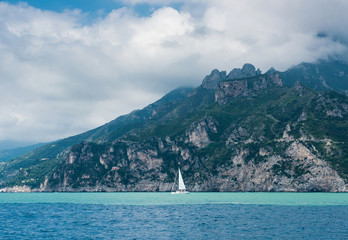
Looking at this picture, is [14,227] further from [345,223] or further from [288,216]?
[345,223]

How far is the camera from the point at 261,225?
272 ft

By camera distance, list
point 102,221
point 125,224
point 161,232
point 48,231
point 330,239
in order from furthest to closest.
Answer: point 102,221, point 125,224, point 48,231, point 161,232, point 330,239

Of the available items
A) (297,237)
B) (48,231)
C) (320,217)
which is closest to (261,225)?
(297,237)

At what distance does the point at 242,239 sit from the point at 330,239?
16.1 metres

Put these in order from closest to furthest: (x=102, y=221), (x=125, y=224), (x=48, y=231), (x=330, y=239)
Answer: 1. (x=330, y=239)
2. (x=48, y=231)
3. (x=125, y=224)
4. (x=102, y=221)

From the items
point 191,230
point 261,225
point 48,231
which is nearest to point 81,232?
point 48,231

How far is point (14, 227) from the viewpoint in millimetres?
88938

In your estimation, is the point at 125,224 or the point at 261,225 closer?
the point at 261,225

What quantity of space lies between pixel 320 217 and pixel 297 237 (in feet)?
110

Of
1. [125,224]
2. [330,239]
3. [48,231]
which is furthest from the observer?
[125,224]

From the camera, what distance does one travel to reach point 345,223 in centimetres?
8444

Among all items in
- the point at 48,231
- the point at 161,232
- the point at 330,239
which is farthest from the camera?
the point at 48,231

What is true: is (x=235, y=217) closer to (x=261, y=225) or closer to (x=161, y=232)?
(x=261, y=225)

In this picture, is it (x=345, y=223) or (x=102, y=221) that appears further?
(x=102, y=221)
